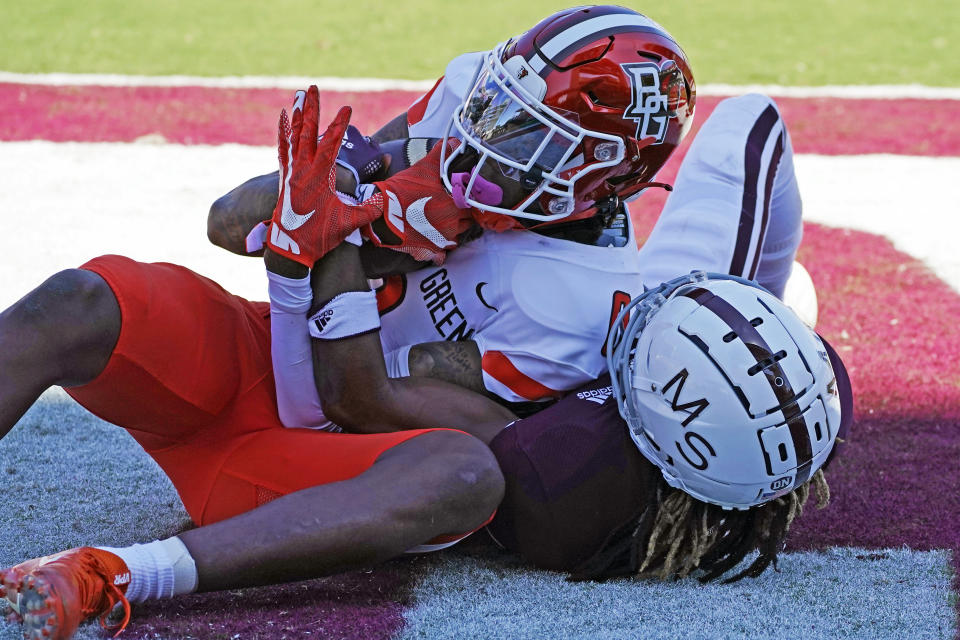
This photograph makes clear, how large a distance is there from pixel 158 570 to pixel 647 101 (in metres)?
1.40

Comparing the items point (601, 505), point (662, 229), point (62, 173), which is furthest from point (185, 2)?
point (601, 505)

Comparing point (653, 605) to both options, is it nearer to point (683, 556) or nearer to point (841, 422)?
point (683, 556)

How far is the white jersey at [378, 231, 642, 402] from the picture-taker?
8.43ft

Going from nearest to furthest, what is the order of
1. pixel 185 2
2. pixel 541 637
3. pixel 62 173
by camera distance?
pixel 541 637 < pixel 62 173 < pixel 185 2

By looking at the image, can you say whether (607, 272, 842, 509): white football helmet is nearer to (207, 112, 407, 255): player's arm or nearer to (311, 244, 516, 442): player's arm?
(311, 244, 516, 442): player's arm

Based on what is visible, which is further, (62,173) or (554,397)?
(62,173)

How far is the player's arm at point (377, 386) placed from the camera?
96.8 inches

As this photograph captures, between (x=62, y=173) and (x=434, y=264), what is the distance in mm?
4187

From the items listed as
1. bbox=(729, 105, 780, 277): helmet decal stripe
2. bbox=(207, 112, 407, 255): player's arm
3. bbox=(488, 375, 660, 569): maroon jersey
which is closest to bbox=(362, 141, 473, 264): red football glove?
bbox=(207, 112, 407, 255): player's arm

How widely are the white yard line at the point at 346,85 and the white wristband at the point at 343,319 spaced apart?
6810 mm

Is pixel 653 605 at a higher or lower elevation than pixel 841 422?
lower

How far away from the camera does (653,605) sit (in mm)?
2355

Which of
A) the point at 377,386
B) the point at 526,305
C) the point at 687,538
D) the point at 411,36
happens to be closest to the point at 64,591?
the point at 377,386

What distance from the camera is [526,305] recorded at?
8.43 ft
